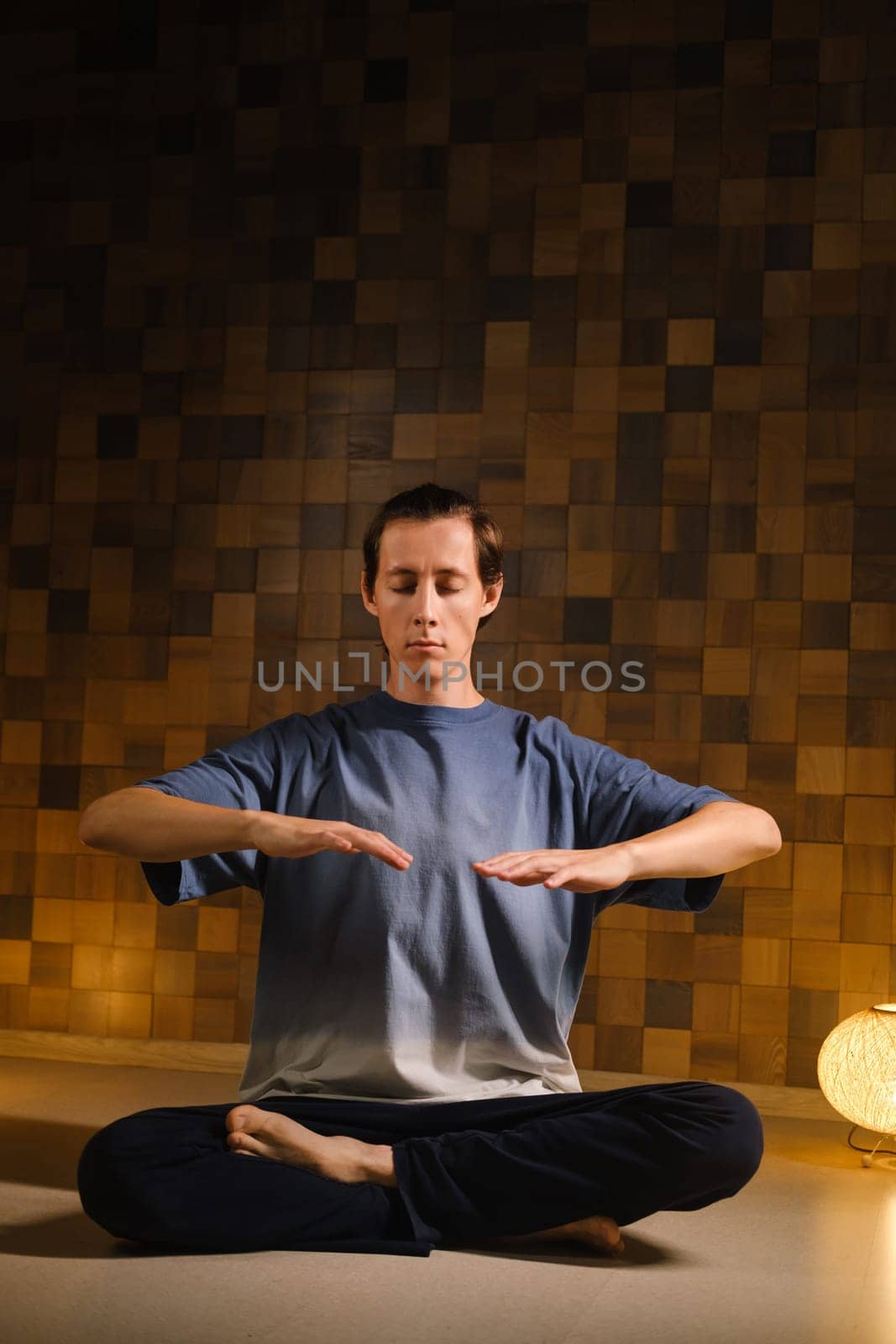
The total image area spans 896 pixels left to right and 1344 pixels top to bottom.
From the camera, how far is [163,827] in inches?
83.9

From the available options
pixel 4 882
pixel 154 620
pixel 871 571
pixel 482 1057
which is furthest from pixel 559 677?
pixel 4 882

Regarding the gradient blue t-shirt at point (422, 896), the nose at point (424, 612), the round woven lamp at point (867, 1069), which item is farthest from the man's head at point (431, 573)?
the round woven lamp at point (867, 1069)

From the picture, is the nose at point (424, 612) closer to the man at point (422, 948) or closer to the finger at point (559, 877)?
the man at point (422, 948)

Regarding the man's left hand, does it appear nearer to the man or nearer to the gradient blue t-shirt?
the man

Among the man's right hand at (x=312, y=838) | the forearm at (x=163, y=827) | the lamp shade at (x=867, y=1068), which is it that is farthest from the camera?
the lamp shade at (x=867, y=1068)

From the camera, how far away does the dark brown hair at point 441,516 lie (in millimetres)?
2469

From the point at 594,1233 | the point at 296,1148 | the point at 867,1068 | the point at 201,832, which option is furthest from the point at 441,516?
the point at 867,1068

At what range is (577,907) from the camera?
238 cm

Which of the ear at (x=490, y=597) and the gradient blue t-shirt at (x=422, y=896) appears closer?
the gradient blue t-shirt at (x=422, y=896)

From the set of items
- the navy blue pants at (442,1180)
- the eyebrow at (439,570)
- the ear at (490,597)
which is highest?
the eyebrow at (439,570)

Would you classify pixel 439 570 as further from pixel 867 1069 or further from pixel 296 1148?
pixel 867 1069

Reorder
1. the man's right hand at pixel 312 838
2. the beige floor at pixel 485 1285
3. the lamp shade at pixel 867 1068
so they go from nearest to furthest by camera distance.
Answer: the beige floor at pixel 485 1285, the man's right hand at pixel 312 838, the lamp shade at pixel 867 1068

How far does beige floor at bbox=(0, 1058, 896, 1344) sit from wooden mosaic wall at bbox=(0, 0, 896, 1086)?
3.30ft

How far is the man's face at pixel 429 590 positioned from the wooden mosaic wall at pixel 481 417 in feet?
3.35
